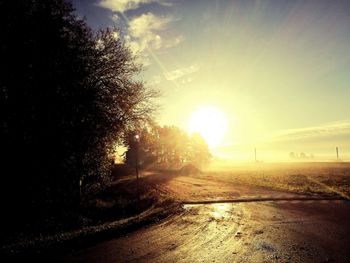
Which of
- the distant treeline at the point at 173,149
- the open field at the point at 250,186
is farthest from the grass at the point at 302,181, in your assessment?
the distant treeline at the point at 173,149

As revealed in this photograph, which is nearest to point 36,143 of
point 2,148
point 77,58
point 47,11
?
point 2,148

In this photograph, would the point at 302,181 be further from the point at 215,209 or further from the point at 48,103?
the point at 48,103

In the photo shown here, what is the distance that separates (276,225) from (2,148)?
12.0 meters

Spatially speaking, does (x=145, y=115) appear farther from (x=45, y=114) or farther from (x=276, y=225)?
(x=276, y=225)

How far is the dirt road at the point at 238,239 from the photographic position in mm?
7328

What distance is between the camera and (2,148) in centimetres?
1270

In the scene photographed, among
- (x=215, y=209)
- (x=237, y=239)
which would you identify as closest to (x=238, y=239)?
(x=237, y=239)

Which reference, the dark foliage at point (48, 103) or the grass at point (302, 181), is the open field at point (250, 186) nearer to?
the grass at point (302, 181)

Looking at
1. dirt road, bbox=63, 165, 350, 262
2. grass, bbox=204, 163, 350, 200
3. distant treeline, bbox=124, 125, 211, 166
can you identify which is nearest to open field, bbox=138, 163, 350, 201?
grass, bbox=204, 163, 350, 200

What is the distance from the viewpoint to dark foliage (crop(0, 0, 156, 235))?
511 inches

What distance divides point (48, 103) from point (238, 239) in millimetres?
10505

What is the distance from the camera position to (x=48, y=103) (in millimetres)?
13727

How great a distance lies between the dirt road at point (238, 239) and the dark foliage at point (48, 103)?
6.82 m

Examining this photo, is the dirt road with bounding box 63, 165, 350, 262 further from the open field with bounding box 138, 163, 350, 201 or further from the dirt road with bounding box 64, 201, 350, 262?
the open field with bounding box 138, 163, 350, 201
